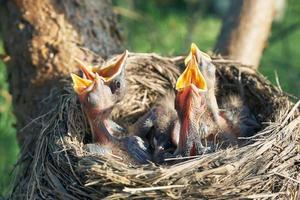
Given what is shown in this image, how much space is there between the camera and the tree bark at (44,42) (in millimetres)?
2586

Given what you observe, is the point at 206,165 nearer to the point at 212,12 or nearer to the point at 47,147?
the point at 47,147

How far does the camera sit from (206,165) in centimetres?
198

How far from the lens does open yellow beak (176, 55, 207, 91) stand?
2.29m

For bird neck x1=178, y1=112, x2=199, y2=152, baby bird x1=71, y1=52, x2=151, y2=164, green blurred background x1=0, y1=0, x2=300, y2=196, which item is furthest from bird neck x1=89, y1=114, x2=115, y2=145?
green blurred background x1=0, y1=0, x2=300, y2=196

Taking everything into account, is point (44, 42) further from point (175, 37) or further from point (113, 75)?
point (175, 37)

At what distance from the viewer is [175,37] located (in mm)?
4613

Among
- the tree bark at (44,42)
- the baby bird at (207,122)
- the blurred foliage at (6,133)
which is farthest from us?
the blurred foliage at (6,133)

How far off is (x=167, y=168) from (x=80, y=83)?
19.2 inches

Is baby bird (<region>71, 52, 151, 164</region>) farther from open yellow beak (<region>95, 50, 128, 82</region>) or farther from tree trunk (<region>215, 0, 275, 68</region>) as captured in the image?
tree trunk (<region>215, 0, 275, 68</region>)

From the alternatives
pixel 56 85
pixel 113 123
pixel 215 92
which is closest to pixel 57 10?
pixel 56 85

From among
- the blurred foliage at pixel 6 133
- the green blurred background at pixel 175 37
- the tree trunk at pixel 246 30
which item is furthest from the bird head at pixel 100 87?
the blurred foliage at pixel 6 133

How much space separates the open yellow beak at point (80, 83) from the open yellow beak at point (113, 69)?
0.25 feet

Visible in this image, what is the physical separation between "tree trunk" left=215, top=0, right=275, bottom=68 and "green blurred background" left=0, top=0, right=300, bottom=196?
20 cm

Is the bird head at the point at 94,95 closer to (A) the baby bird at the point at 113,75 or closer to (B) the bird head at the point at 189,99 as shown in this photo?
(A) the baby bird at the point at 113,75
